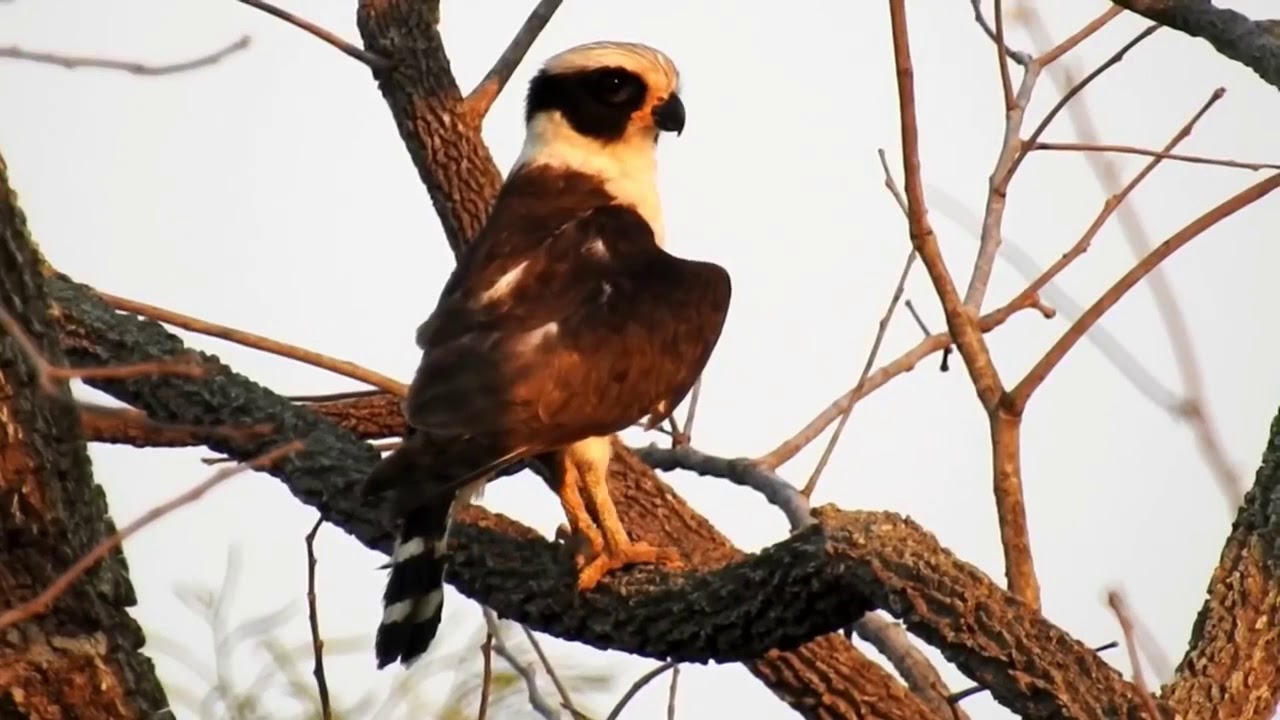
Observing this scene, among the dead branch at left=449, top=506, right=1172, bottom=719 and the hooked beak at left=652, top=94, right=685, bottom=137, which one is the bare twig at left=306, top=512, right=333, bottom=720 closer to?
the dead branch at left=449, top=506, right=1172, bottom=719

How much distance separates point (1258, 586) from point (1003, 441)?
0.67 m

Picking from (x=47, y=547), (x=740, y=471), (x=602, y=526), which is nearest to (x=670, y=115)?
(x=740, y=471)

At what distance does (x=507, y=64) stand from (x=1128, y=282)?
2.13 meters

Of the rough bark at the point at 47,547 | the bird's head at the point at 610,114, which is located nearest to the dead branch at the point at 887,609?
the rough bark at the point at 47,547

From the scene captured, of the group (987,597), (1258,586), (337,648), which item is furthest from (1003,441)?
(337,648)

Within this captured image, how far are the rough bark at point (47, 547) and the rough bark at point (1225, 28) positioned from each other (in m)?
2.11

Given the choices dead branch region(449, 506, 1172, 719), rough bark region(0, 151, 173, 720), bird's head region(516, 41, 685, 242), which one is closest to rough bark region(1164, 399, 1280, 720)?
dead branch region(449, 506, 1172, 719)

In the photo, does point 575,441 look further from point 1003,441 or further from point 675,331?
point 1003,441

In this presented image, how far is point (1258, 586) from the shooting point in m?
3.24

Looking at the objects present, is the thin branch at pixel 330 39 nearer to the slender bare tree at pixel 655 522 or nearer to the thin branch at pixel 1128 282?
the slender bare tree at pixel 655 522

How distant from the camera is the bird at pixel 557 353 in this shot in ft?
12.5

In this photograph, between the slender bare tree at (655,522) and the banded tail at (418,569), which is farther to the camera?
the banded tail at (418,569)

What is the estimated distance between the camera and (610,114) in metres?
5.18

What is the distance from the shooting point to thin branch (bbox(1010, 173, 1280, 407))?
3754mm
